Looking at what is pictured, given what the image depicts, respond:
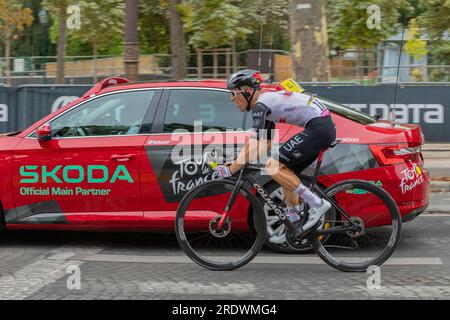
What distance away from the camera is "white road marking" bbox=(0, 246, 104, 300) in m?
5.45

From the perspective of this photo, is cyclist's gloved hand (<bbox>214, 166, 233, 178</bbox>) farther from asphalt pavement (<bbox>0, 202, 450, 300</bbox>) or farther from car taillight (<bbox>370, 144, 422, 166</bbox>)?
car taillight (<bbox>370, 144, 422, 166</bbox>)

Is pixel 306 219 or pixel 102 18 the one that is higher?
pixel 102 18

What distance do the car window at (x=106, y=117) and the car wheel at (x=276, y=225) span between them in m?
1.42

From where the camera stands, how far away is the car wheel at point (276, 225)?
19.8 feet

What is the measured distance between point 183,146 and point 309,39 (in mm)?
6993

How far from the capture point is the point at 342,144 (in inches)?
254

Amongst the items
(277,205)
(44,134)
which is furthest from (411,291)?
(44,134)

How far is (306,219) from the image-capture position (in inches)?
232

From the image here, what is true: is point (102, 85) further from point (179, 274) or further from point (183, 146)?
point (179, 274)

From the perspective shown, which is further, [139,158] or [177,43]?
[177,43]

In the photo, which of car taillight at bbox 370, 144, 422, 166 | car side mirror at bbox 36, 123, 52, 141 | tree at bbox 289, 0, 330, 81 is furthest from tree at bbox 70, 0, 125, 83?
car taillight at bbox 370, 144, 422, 166

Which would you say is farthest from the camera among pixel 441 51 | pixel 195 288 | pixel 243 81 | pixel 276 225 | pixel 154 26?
pixel 154 26

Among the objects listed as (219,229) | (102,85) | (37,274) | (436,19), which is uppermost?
(436,19)
